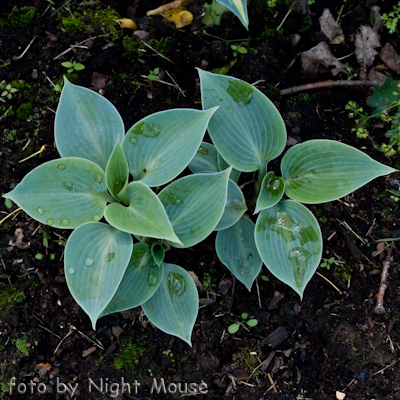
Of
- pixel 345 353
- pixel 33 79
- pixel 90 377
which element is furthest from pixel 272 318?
pixel 33 79

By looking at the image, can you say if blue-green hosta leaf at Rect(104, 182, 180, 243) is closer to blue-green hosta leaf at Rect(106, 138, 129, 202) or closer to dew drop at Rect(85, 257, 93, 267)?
blue-green hosta leaf at Rect(106, 138, 129, 202)

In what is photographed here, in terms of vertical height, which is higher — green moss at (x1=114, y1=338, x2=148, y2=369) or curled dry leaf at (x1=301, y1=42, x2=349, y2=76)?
curled dry leaf at (x1=301, y1=42, x2=349, y2=76)

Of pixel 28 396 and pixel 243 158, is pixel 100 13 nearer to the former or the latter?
pixel 243 158

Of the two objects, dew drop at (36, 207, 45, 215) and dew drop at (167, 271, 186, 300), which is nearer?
dew drop at (36, 207, 45, 215)

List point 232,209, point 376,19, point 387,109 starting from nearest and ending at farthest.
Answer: point 232,209
point 387,109
point 376,19

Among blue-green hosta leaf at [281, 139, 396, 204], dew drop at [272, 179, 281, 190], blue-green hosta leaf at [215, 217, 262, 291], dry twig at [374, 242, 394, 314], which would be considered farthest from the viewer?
dry twig at [374, 242, 394, 314]

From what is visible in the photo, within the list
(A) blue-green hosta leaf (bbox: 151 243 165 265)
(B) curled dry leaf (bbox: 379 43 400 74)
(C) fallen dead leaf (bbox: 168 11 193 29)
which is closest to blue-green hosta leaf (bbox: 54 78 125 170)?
(A) blue-green hosta leaf (bbox: 151 243 165 265)

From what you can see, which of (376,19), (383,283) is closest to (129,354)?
(383,283)

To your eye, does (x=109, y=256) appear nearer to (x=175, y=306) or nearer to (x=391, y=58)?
(x=175, y=306)
